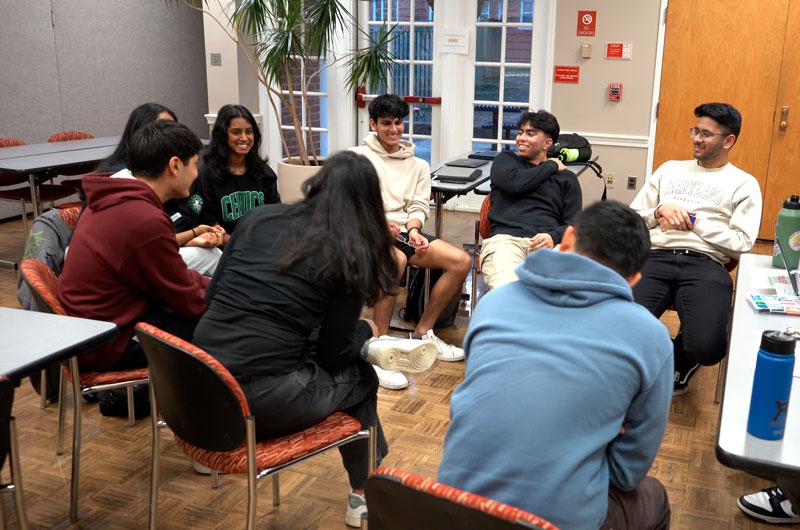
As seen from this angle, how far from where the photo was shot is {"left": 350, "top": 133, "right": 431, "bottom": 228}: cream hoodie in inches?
152

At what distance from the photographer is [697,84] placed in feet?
18.9

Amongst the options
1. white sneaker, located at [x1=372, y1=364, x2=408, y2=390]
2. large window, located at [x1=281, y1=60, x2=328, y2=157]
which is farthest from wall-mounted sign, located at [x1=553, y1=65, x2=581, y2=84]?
white sneaker, located at [x1=372, y1=364, x2=408, y2=390]

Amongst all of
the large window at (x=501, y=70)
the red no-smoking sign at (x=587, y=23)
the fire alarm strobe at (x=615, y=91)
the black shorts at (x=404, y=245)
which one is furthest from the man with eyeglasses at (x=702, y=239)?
the large window at (x=501, y=70)

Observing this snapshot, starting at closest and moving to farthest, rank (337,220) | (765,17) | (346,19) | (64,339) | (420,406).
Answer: (64,339) → (337,220) → (420,406) → (765,17) → (346,19)

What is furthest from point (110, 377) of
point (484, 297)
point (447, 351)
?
point (447, 351)

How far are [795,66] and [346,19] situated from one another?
11.3 ft

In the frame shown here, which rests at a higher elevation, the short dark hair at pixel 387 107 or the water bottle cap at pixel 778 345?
the short dark hair at pixel 387 107

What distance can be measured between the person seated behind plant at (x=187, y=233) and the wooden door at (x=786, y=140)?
14.1 ft

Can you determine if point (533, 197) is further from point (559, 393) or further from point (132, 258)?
point (559, 393)

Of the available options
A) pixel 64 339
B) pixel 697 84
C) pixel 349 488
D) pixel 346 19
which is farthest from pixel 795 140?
pixel 64 339

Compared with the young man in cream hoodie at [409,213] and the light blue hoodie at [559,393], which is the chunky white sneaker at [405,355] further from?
the young man in cream hoodie at [409,213]

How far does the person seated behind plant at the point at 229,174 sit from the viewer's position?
3.54 meters

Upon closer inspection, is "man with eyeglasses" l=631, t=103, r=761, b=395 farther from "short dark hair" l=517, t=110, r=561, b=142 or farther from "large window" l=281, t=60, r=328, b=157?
"large window" l=281, t=60, r=328, b=157

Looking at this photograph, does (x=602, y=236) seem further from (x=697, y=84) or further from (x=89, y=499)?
(x=697, y=84)
